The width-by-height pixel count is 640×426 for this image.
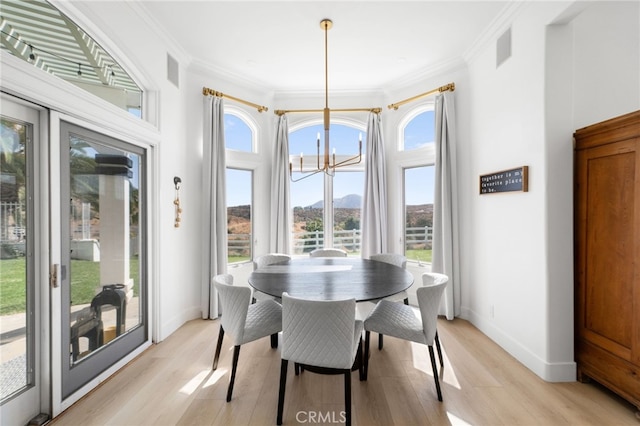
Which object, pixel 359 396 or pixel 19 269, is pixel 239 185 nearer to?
pixel 19 269

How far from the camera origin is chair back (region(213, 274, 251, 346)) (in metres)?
1.99

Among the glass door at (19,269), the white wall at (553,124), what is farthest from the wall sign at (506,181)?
the glass door at (19,269)

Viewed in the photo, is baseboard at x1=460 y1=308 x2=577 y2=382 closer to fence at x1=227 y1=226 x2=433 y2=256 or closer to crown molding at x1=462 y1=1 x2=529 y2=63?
fence at x1=227 y1=226 x2=433 y2=256

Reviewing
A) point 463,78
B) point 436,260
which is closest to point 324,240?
point 436,260

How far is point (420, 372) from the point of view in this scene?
2.36 m

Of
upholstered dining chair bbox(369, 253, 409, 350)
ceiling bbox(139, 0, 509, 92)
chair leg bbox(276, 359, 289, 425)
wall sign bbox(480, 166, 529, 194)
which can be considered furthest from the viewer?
upholstered dining chair bbox(369, 253, 409, 350)

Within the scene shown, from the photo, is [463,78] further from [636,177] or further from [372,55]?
[636,177]

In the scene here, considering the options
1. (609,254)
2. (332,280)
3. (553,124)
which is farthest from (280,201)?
(609,254)

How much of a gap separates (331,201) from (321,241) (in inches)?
25.8

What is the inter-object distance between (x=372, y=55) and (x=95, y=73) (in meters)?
2.77

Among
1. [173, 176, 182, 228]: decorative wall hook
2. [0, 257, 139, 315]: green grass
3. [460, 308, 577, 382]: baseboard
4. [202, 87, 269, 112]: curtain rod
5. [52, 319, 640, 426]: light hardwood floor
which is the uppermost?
[202, 87, 269, 112]: curtain rod

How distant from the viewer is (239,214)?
4137 mm

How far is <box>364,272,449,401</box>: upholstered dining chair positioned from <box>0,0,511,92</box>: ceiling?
2480mm

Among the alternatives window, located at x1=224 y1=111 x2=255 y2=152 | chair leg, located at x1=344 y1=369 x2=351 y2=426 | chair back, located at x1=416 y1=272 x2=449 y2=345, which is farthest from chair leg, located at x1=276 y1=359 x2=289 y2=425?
window, located at x1=224 y1=111 x2=255 y2=152
